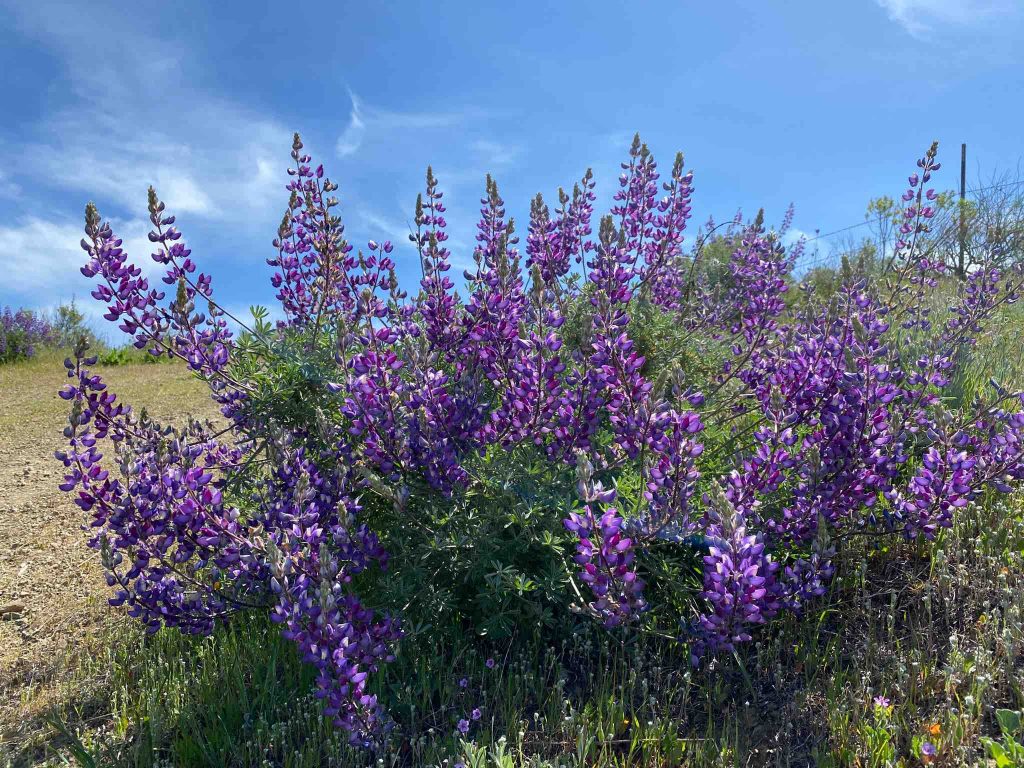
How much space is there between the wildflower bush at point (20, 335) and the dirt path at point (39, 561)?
748 cm

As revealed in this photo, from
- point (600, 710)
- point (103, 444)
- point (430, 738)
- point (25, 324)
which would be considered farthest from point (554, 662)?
point (25, 324)

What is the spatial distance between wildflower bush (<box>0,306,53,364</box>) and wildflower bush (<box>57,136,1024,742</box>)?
15677 millimetres

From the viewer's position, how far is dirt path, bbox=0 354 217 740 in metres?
4.28

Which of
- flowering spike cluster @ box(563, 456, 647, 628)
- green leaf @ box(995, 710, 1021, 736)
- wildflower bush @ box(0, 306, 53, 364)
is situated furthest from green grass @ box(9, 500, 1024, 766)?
wildflower bush @ box(0, 306, 53, 364)

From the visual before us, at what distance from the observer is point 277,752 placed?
3.09 m

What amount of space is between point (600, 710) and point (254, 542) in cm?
153

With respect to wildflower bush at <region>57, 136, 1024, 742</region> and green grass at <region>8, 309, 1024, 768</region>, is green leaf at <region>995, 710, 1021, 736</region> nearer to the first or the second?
green grass at <region>8, 309, 1024, 768</region>

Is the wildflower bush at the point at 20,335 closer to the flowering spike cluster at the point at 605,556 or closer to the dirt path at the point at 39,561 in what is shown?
the dirt path at the point at 39,561

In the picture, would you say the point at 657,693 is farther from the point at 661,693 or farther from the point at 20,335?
the point at 20,335

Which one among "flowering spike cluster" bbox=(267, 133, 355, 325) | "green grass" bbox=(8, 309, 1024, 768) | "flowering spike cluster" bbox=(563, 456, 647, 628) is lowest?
"green grass" bbox=(8, 309, 1024, 768)

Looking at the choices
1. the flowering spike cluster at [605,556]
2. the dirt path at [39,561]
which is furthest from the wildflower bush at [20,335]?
the flowering spike cluster at [605,556]

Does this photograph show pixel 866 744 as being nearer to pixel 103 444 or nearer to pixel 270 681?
pixel 270 681

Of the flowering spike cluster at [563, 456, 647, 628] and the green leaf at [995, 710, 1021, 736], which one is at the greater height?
the flowering spike cluster at [563, 456, 647, 628]

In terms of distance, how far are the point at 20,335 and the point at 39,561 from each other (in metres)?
14.0
